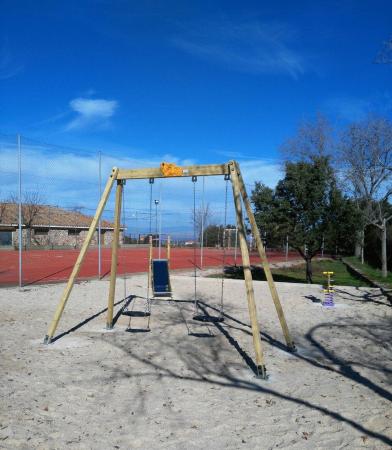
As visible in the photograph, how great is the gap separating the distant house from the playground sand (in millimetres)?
29461

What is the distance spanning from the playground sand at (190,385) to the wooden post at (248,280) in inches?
8.6

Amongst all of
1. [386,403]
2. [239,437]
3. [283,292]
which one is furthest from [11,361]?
[283,292]

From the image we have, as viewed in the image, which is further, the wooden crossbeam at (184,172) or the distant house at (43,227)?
the distant house at (43,227)

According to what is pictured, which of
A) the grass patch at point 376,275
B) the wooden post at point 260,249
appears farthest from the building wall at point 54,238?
the wooden post at point 260,249

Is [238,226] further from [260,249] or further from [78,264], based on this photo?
[78,264]

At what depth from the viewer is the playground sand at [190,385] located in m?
3.42

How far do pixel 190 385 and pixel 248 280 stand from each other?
4.70 ft

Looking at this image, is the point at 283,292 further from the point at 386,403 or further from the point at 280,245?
the point at 386,403

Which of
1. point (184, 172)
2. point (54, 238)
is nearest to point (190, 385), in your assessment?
point (184, 172)

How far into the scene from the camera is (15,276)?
15.1 meters

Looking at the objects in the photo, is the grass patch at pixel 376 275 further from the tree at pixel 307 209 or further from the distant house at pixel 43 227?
the distant house at pixel 43 227

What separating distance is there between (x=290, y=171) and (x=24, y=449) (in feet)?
38.2

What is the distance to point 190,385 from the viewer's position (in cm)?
461

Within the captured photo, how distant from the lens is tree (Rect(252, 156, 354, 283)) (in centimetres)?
1278
